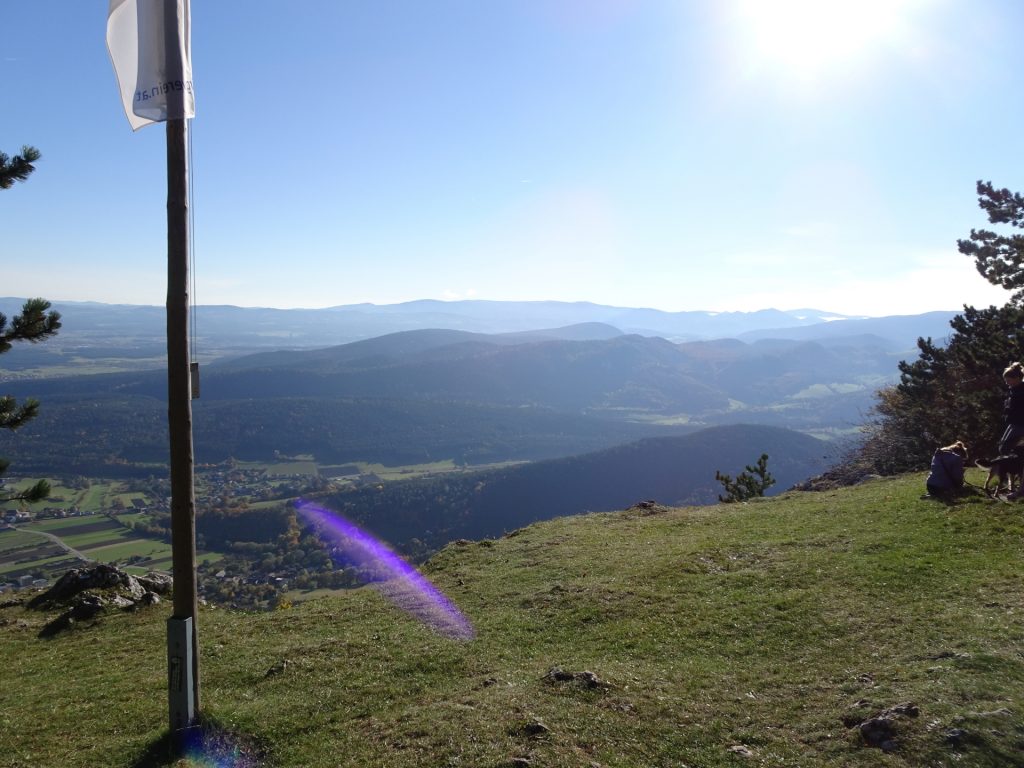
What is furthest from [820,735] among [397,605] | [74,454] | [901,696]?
[74,454]

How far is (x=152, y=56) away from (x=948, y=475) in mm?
19542

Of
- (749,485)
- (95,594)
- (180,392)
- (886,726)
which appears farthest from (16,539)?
(886,726)

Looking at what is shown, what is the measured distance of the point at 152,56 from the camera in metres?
6.88

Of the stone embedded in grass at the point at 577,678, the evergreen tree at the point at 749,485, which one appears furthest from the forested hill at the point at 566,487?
the stone embedded in grass at the point at 577,678

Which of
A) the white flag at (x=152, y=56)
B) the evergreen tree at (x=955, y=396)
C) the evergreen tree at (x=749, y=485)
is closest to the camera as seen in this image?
the white flag at (x=152, y=56)

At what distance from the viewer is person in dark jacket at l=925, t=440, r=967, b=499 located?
631 inches

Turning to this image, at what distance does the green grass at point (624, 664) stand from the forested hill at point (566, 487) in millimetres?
53762

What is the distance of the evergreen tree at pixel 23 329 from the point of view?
11008 millimetres

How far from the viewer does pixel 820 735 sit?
6691 mm

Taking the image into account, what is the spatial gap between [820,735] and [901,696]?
4.31 ft

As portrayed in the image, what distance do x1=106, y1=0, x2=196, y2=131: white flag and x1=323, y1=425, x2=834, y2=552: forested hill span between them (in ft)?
201

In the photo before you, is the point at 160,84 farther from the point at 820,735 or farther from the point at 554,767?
the point at 820,735

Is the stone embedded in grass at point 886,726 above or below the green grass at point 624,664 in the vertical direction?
above

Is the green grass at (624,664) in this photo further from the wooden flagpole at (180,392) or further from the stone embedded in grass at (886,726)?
the wooden flagpole at (180,392)
